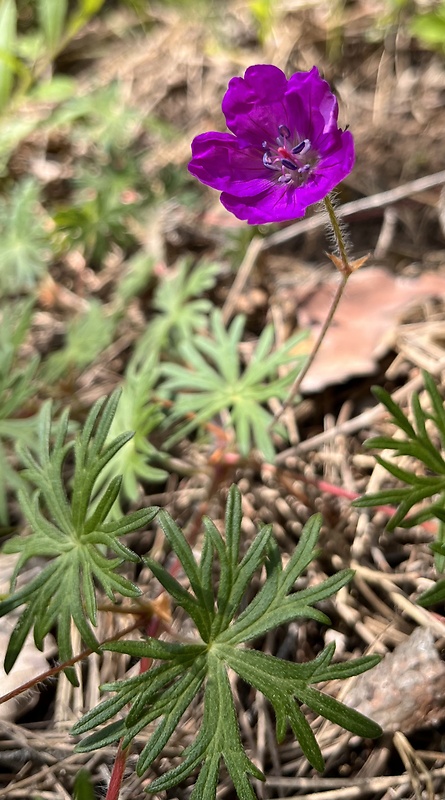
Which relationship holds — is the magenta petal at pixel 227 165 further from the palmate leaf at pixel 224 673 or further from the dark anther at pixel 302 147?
the palmate leaf at pixel 224 673

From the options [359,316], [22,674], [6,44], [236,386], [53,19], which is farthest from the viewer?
[53,19]

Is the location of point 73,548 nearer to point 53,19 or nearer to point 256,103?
point 256,103

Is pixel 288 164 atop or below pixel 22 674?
atop

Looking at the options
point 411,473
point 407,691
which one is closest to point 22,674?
point 407,691

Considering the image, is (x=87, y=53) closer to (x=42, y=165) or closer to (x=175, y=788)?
(x=42, y=165)

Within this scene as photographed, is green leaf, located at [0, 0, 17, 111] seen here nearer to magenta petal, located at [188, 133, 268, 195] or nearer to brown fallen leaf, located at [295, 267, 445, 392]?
brown fallen leaf, located at [295, 267, 445, 392]

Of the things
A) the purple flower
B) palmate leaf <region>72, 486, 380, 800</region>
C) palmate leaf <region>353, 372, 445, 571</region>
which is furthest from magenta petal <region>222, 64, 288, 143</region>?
palmate leaf <region>72, 486, 380, 800</region>
